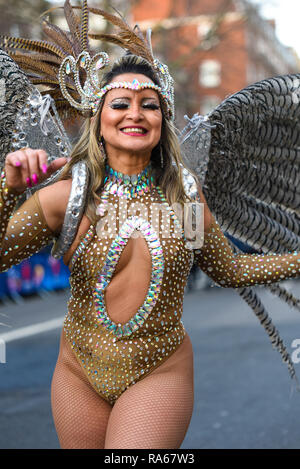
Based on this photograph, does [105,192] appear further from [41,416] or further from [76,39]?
[41,416]

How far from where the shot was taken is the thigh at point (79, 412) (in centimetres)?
240

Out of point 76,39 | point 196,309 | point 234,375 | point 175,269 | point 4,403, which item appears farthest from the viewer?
point 196,309

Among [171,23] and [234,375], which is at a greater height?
[171,23]

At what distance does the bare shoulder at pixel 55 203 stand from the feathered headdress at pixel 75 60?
38 centimetres

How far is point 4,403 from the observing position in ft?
20.7

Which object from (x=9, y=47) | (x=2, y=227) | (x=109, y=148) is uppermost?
(x=9, y=47)

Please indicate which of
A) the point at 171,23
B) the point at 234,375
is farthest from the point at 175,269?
the point at 171,23

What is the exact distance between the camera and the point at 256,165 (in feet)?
10.8

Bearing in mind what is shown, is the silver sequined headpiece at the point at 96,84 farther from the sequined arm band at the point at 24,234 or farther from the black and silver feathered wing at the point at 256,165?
the sequined arm band at the point at 24,234

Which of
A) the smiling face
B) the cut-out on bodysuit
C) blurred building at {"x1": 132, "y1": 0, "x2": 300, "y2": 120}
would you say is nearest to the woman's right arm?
the cut-out on bodysuit

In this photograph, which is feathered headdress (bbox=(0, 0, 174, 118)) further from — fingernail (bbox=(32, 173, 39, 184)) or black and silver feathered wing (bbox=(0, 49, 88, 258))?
fingernail (bbox=(32, 173, 39, 184))

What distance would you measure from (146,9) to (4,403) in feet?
107

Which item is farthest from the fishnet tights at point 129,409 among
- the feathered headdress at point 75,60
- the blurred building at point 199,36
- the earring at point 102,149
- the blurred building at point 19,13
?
the blurred building at point 19,13

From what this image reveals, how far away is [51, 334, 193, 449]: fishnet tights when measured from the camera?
7.45ft
